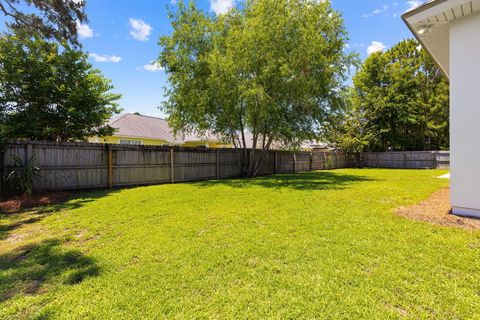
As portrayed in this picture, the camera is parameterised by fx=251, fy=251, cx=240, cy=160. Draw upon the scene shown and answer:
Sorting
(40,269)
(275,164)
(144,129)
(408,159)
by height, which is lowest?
(40,269)

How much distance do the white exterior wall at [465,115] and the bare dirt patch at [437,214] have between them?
0.31 m

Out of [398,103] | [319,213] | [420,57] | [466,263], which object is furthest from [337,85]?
[420,57]

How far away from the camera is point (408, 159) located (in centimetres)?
2297

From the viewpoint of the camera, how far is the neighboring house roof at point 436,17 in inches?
177

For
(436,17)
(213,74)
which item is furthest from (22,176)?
(436,17)

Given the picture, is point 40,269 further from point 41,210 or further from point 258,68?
point 258,68

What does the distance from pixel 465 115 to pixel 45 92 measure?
13352 millimetres

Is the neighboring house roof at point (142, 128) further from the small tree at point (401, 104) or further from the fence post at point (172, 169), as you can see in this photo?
the small tree at point (401, 104)

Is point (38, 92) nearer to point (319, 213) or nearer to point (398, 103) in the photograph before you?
point (319, 213)

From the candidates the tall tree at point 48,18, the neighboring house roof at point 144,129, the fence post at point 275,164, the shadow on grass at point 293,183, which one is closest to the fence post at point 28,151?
the tall tree at point 48,18

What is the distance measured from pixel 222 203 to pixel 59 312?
4623 mm

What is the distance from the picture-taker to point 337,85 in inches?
505

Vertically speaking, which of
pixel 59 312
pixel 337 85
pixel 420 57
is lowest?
pixel 59 312

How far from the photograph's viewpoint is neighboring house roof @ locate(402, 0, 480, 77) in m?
4.49
